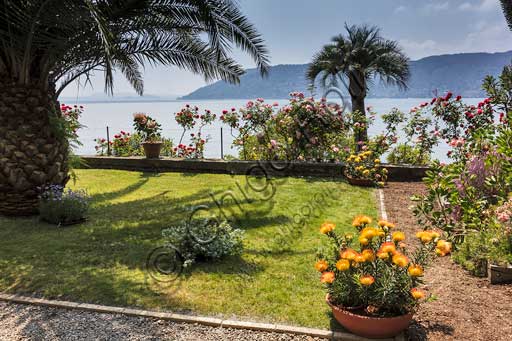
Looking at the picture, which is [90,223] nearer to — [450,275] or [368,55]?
[450,275]

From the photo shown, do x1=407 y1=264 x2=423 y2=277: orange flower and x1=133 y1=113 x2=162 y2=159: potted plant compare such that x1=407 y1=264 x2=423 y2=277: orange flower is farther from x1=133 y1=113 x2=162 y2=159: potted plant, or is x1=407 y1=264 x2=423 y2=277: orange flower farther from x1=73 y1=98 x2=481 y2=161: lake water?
x1=133 y1=113 x2=162 y2=159: potted plant

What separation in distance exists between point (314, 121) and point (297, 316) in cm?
726

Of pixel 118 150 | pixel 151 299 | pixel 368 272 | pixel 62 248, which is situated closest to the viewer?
pixel 368 272

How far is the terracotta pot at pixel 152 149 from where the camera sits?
10945 millimetres

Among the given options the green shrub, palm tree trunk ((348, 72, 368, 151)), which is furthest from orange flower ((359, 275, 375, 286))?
palm tree trunk ((348, 72, 368, 151))

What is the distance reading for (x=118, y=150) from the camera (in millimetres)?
12312

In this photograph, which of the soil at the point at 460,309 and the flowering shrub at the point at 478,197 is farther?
the flowering shrub at the point at 478,197

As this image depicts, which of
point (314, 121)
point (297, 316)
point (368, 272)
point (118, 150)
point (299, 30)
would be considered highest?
point (299, 30)

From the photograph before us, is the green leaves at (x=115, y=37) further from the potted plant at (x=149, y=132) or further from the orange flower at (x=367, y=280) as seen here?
the orange flower at (x=367, y=280)

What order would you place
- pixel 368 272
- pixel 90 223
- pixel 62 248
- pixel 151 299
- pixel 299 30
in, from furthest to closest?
pixel 299 30 → pixel 90 223 → pixel 62 248 → pixel 151 299 → pixel 368 272

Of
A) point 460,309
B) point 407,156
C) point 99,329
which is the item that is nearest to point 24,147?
point 99,329

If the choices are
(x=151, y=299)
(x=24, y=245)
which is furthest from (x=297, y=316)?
(x=24, y=245)

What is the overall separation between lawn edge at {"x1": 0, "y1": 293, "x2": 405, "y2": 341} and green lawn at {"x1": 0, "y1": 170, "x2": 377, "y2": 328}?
0.11m

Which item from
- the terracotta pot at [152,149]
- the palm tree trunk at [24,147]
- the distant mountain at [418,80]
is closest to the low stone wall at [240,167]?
the terracotta pot at [152,149]
